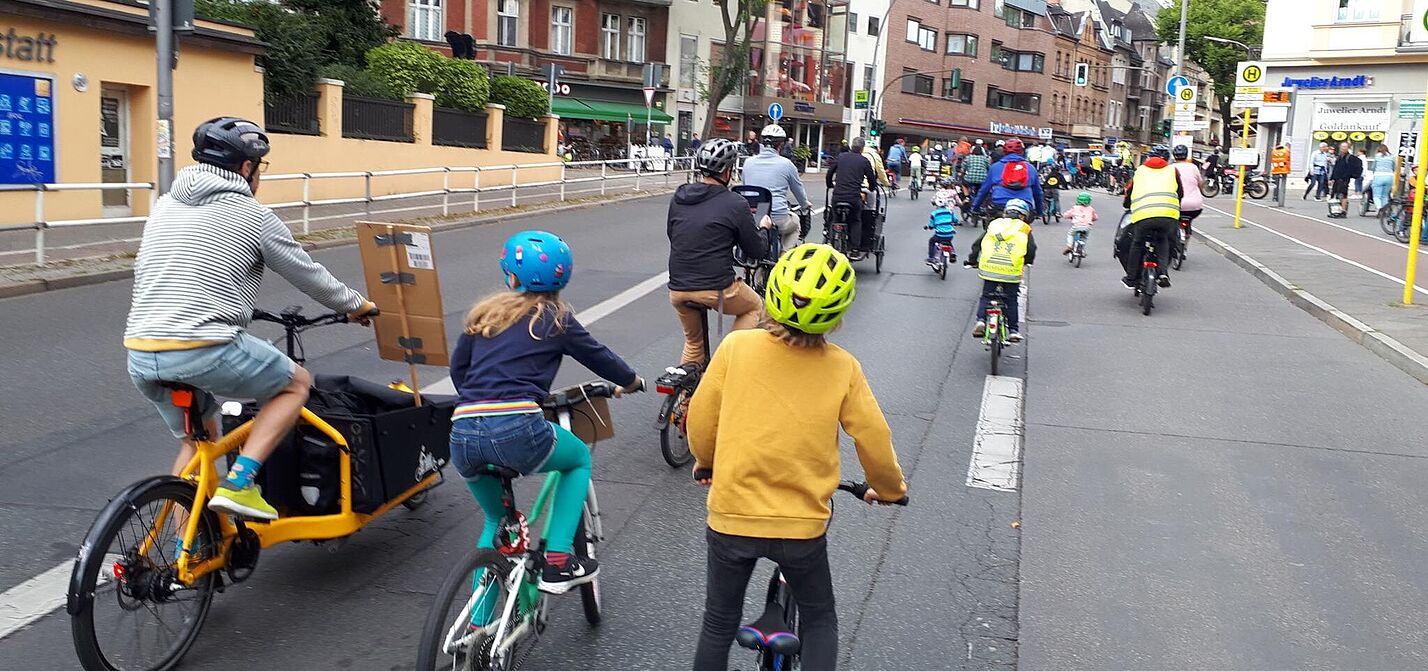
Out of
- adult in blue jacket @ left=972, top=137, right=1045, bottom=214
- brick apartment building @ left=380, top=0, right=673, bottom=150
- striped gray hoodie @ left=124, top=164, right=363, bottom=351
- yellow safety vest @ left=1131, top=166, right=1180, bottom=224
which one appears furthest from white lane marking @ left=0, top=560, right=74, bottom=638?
brick apartment building @ left=380, top=0, right=673, bottom=150

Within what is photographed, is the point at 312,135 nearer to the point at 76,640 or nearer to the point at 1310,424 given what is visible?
the point at 1310,424

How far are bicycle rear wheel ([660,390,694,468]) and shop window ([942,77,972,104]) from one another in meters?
69.9

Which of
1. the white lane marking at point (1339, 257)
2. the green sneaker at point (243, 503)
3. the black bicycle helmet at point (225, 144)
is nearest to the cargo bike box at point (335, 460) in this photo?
the green sneaker at point (243, 503)

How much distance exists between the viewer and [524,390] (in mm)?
3859

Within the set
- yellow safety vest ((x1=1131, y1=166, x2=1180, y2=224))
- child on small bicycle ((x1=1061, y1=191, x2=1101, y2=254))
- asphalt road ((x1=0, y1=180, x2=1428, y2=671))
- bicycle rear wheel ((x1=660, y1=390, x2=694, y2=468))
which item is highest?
yellow safety vest ((x1=1131, y1=166, x2=1180, y2=224))

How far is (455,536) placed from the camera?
5.41 m

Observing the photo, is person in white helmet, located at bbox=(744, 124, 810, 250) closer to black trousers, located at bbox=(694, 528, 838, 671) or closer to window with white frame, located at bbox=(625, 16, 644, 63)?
black trousers, located at bbox=(694, 528, 838, 671)

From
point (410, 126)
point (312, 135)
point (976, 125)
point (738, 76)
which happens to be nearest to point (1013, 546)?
point (312, 135)

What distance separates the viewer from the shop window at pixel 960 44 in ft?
246

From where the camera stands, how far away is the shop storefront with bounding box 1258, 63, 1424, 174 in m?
41.5

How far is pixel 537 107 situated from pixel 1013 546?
27733 millimetres

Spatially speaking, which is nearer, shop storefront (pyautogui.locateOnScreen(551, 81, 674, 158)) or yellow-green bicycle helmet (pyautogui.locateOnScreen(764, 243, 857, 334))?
yellow-green bicycle helmet (pyautogui.locateOnScreen(764, 243, 857, 334))

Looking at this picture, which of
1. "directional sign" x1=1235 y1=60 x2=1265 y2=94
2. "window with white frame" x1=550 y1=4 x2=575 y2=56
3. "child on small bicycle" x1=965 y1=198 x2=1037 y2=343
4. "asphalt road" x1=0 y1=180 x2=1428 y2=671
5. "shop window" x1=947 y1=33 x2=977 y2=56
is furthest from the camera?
"shop window" x1=947 y1=33 x2=977 y2=56

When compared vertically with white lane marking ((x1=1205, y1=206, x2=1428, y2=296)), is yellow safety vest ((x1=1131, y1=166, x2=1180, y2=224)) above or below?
above
